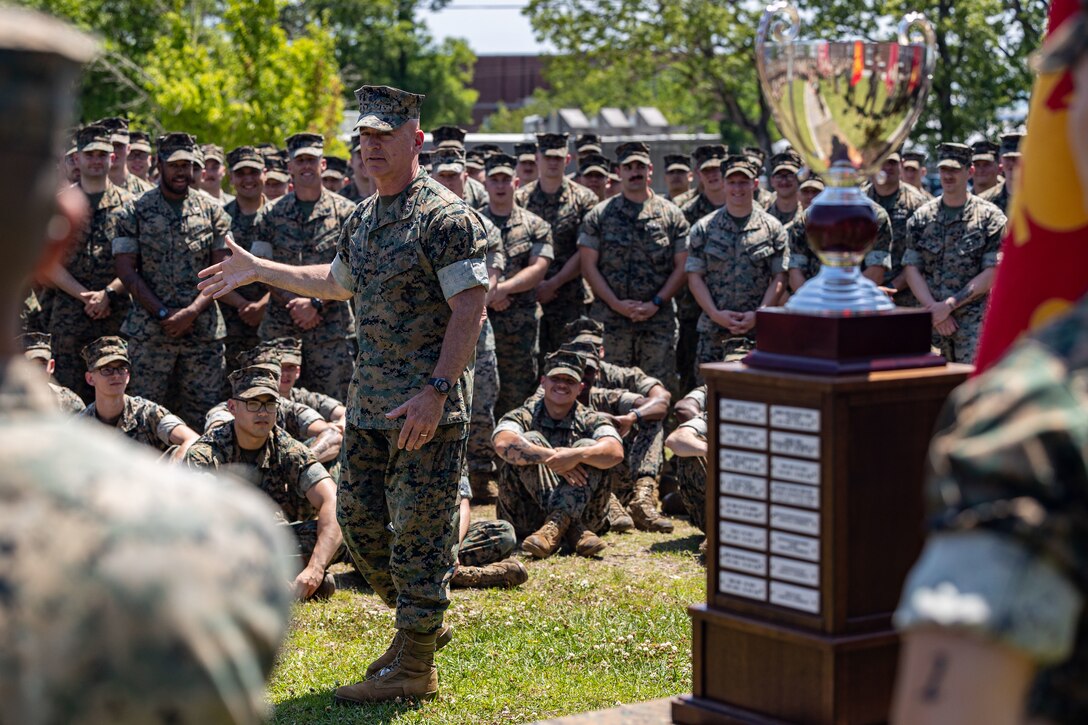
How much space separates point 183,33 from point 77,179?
420 inches

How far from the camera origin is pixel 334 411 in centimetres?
838

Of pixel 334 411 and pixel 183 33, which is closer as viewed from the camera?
pixel 334 411

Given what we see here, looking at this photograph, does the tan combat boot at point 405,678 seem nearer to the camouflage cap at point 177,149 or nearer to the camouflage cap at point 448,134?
the camouflage cap at point 177,149

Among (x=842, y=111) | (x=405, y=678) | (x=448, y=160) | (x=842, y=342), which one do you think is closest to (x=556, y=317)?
(x=448, y=160)

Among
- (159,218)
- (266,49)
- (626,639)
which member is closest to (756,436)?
(626,639)

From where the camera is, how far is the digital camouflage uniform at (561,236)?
10492 millimetres

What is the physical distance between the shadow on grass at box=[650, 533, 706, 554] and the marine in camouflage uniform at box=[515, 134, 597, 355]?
2589 millimetres

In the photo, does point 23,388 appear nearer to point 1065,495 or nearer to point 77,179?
point 1065,495

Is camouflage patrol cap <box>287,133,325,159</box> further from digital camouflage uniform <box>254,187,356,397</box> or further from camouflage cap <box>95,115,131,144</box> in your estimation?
camouflage cap <box>95,115,131,144</box>

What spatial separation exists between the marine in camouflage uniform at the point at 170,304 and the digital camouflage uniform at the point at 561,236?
8.15 feet

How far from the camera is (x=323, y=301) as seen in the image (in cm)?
949

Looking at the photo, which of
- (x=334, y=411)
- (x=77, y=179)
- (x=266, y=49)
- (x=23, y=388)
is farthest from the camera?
(x=266, y=49)

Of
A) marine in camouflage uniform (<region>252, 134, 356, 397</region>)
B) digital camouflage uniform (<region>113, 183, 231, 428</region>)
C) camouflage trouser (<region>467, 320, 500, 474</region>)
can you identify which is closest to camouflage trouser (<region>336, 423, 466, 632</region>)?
camouflage trouser (<region>467, 320, 500, 474</region>)

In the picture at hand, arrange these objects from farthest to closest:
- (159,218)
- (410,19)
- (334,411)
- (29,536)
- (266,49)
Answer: (410,19) → (266,49) → (159,218) → (334,411) → (29,536)
